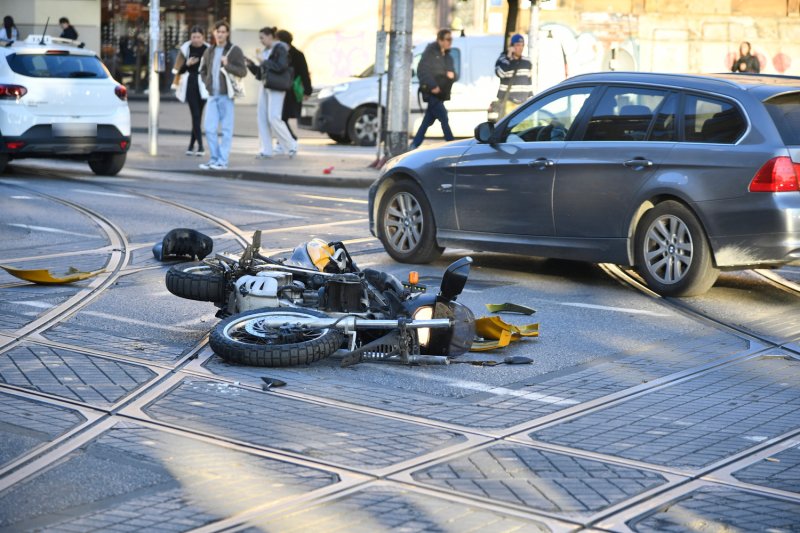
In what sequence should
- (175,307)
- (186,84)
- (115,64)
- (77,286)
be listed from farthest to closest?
(115,64) < (186,84) < (77,286) < (175,307)

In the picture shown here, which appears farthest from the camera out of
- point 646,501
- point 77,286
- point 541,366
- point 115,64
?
point 115,64

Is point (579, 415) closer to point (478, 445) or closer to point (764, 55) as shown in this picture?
point (478, 445)

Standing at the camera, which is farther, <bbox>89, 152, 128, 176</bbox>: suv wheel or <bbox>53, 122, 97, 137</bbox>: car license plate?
<bbox>89, 152, 128, 176</bbox>: suv wheel

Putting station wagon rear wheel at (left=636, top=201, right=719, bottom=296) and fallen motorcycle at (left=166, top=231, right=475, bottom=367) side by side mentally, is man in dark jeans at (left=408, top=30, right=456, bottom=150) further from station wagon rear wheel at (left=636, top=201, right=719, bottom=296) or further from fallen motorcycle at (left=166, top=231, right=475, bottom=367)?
fallen motorcycle at (left=166, top=231, right=475, bottom=367)

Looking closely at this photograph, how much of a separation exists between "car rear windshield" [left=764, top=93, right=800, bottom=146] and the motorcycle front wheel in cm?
369

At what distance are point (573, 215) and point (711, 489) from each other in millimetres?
4988

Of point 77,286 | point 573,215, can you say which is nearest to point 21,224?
point 77,286

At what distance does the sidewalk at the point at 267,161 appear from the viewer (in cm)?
1878

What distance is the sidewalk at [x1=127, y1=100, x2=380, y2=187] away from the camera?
61.6 feet

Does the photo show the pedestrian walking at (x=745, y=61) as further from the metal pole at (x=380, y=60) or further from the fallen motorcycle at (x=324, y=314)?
the fallen motorcycle at (x=324, y=314)

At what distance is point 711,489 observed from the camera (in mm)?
5070

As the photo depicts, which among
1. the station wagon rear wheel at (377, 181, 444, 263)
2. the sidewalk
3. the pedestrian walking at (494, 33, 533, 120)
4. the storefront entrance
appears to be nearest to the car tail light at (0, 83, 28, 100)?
the sidewalk

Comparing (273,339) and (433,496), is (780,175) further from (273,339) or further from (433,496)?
(433,496)

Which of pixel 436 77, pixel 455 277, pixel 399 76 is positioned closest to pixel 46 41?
pixel 399 76
